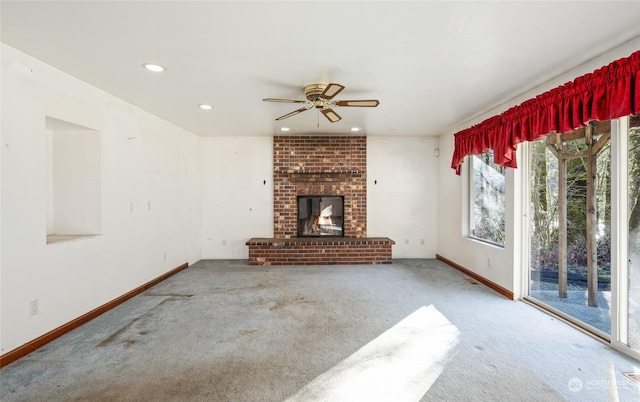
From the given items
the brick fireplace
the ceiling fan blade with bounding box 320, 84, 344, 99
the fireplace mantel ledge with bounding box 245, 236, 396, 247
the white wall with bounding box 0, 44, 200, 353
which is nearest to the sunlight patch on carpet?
the ceiling fan blade with bounding box 320, 84, 344, 99

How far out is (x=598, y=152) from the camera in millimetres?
2572

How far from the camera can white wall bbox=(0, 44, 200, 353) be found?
2.21 m

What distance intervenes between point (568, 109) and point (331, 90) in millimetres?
1940

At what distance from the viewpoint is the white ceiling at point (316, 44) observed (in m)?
1.77

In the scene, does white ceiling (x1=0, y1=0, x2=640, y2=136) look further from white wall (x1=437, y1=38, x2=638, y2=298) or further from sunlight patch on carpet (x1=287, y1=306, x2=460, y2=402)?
sunlight patch on carpet (x1=287, y1=306, x2=460, y2=402)

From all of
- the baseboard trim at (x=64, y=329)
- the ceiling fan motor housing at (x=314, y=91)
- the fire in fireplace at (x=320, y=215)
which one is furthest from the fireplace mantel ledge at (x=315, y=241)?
the ceiling fan motor housing at (x=314, y=91)

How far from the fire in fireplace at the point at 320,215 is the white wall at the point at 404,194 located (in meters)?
0.57

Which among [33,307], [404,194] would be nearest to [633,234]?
[404,194]

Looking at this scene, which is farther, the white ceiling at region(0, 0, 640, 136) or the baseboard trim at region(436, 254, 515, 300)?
the baseboard trim at region(436, 254, 515, 300)

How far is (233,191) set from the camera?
5.66 metres

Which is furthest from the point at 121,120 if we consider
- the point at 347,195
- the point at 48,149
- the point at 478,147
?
the point at 478,147

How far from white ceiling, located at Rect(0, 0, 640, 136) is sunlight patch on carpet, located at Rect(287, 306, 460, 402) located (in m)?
2.26

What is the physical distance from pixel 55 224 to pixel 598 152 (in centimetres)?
516

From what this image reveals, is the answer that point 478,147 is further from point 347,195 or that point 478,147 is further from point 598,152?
point 347,195
